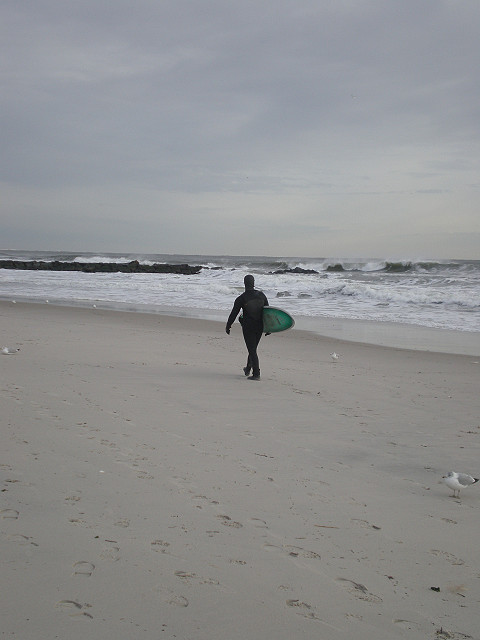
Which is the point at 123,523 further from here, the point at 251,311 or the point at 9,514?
the point at 251,311

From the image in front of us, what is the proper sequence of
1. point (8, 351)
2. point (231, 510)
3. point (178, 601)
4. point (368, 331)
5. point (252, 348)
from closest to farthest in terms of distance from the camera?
point (178, 601) < point (231, 510) < point (252, 348) < point (8, 351) < point (368, 331)

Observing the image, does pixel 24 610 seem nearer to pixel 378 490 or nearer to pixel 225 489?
pixel 225 489

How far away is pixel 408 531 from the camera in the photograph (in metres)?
3.74

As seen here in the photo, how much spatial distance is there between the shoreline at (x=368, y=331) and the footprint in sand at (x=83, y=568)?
35.3ft

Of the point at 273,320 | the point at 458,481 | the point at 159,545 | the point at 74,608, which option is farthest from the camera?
the point at 273,320

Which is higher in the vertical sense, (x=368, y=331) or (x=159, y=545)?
(x=368, y=331)

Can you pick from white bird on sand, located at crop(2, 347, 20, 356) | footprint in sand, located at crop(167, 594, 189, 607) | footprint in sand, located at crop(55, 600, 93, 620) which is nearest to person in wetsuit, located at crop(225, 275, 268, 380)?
white bird on sand, located at crop(2, 347, 20, 356)

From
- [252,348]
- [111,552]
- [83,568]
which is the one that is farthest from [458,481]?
[252,348]

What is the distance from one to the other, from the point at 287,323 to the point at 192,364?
1.72 meters

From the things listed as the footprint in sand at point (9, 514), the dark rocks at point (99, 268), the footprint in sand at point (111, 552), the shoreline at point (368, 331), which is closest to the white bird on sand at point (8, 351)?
the footprint in sand at point (9, 514)

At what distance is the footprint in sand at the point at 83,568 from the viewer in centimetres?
289

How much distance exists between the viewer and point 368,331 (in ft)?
53.1

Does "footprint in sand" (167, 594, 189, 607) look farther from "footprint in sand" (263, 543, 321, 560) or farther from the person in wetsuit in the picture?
the person in wetsuit

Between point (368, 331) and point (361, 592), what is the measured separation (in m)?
13.5
